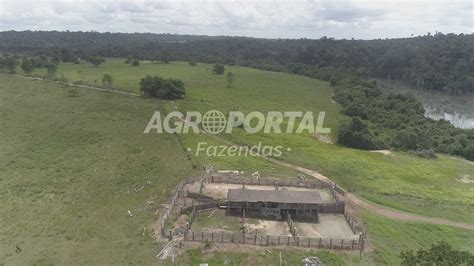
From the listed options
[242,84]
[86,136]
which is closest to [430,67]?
[242,84]

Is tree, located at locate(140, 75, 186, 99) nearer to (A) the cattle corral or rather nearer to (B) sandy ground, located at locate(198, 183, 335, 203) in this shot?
(B) sandy ground, located at locate(198, 183, 335, 203)

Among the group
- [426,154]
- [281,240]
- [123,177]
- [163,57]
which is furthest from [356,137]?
[163,57]

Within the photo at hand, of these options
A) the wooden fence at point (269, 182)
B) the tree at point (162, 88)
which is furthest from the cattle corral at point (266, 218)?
the tree at point (162, 88)

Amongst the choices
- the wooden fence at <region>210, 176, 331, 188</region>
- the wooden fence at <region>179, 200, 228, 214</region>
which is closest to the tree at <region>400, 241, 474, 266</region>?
the wooden fence at <region>179, 200, 228, 214</region>

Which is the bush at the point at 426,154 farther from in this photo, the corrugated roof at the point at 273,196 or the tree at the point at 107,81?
the tree at the point at 107,81

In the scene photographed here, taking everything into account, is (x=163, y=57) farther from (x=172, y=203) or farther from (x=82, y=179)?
(x=172, y=203)

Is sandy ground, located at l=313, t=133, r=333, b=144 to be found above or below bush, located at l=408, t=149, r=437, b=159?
above

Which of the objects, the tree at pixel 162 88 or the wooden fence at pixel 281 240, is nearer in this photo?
the wooden fence at pixel 281 240

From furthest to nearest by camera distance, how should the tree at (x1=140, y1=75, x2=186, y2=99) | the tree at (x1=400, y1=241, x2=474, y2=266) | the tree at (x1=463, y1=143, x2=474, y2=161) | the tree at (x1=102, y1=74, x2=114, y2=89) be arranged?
1. the tree at (x1=102, y1=74, x2=114, y2=89)
2. the tree at (x1=140, y1=75, x2=186, y2=99)
3. the tree at (x1=463, y1=143, x2=474, y2=161)
4. the tree at (x1=400, y1=241, x2=474, y2=266)
